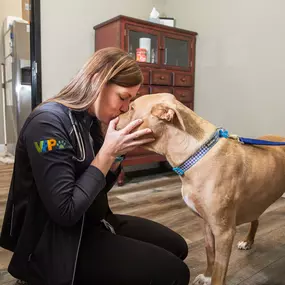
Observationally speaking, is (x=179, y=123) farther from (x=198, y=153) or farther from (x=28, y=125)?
(x=28, y=125)

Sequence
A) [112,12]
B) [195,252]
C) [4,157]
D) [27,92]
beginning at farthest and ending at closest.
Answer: [4,157]
[27,92]
[112,12]
[195,252]

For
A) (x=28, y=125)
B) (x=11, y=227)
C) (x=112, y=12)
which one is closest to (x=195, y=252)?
(x=11, y=227)

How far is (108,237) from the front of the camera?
112cm

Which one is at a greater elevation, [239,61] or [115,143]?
[239,61]

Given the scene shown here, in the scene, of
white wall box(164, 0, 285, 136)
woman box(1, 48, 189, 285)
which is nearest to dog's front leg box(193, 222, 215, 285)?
woman box(1, 48, 189, 285)

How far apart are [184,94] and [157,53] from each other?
1.78ft

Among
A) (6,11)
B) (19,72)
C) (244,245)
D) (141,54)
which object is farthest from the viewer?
(6,11)

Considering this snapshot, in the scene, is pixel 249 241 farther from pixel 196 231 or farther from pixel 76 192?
pixel 76 192

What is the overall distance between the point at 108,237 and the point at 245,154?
62 cm

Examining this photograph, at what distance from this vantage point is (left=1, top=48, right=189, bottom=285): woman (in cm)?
96

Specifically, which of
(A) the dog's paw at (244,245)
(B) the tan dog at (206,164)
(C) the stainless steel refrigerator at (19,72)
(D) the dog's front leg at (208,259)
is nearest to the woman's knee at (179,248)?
(D) the dog's front leg at (208,259)

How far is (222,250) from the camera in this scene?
3.82 ft

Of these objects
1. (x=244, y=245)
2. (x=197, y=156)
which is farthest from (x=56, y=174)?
(x=244, y=245)

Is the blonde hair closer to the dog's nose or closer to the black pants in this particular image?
the dog's nose
